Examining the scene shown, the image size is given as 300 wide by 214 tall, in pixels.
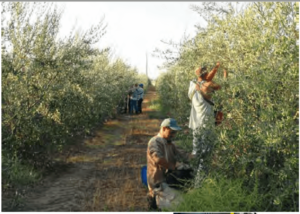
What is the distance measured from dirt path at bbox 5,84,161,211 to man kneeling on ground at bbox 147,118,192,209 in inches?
20.9

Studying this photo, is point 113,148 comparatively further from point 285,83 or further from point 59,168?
point 285,83

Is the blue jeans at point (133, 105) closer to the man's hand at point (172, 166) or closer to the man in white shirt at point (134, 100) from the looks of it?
the man in white shirt at point (134, 100)

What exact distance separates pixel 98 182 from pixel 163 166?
7.63ft

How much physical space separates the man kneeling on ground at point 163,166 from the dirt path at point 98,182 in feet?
1.74

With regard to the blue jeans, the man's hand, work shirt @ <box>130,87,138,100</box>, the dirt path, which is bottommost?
the dirt path

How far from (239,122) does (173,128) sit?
943mm

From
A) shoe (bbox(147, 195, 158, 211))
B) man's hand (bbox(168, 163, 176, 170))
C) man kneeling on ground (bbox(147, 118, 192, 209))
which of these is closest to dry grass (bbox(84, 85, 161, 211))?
shoe (bbox(147, 195, 158, 211))

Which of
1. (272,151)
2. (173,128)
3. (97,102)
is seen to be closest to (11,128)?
(173,128)

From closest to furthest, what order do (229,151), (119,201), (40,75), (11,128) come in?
(229,151) < (119,201) < (11,128) < (40,75)

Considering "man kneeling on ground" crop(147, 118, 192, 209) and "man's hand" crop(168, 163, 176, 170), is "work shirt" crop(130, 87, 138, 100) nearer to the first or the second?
"man kneeling on ground" crop(147, 118, 192, 209)

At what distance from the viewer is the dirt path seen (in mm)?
6262

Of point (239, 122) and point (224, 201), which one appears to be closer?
point (224, 201)

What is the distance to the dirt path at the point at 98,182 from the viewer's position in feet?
20.5

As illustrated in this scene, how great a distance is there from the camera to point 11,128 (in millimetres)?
6762
